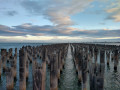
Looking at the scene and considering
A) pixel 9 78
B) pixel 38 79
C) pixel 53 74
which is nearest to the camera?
pixel 38 79

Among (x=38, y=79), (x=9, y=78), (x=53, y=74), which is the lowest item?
(x=9, y=78)

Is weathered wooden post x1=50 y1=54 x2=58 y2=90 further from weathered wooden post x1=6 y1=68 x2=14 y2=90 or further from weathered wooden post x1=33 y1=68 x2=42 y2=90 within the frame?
weathered wooden post x1=6 y1=68 x2=14 y2=90

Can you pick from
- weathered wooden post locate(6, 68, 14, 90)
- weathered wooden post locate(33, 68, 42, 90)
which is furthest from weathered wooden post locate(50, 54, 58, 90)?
weathered wooden post locate(6, 68, 14, 90)

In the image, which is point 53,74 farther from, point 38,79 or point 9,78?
point 9,78

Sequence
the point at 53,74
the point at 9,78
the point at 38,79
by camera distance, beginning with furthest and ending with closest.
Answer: the point at 9,78 → the point at 53,74 → the point at 38,79

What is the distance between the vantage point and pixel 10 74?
755 cm

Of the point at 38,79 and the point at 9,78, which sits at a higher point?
the point at 38,79

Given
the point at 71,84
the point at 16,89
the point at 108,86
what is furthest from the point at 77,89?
the point at 16,89

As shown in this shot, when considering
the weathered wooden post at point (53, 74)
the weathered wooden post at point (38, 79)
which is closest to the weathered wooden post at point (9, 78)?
the weathered wooden post at point (53, 74)

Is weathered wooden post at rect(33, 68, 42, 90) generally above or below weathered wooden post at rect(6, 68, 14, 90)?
above

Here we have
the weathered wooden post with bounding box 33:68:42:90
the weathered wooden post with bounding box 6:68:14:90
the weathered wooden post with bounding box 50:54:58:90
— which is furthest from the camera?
the weathered wooden post with bounding box 6:68:14:90

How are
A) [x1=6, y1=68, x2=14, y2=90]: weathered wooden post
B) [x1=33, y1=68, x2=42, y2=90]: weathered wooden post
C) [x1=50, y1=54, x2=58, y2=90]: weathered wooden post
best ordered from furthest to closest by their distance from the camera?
[x1=6, y1=68, x2=14, y2=90]: weathered wooden post, [x1=50, y1=54, x2=58, y2=90]: weathered wooden post, [x1=33, y1=68, x2=42, y2=90]: weathered wooden post

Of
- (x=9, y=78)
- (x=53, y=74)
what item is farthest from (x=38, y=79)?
(x=9, y=78)

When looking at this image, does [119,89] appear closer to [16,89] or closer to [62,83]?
[62,83]
